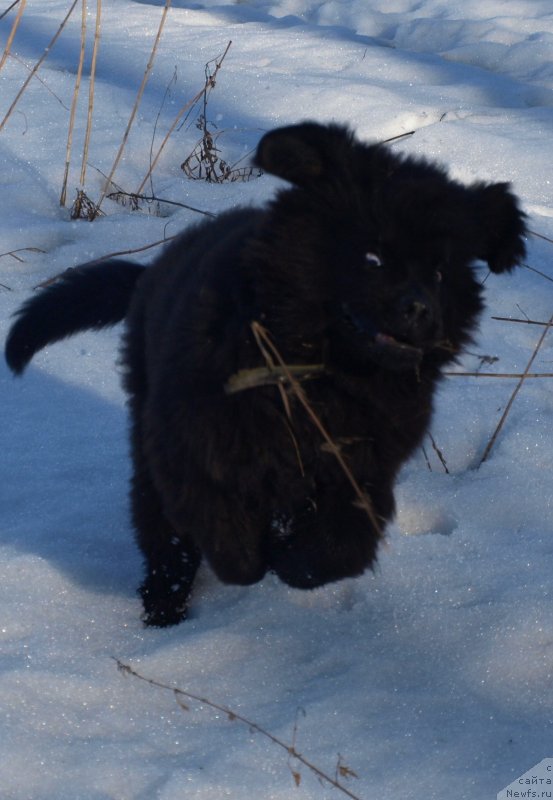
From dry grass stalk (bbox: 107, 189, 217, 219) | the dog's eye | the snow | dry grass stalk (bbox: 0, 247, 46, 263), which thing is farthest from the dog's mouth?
dry grass stalk (bbox: 107, 189, 217, 219)

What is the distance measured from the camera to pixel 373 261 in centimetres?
226

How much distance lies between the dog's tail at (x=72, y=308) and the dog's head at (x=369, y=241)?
1078mm

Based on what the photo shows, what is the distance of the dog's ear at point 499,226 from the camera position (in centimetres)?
261

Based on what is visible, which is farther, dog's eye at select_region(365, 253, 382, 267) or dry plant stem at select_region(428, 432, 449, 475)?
dry plant stem at select_region(428, 432, 449, 475)

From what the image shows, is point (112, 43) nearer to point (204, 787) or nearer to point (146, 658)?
point (146, 658)

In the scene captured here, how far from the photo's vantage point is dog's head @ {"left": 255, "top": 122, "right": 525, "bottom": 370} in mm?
2260

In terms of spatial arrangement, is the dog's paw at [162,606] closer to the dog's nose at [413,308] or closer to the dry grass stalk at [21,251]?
the dog's nose at [413,308]

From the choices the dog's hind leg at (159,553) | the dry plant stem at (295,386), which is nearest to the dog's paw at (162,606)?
the dog's hind leg at (159,553)

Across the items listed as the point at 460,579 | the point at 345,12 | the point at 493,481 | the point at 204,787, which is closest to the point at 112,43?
the point at 345,12

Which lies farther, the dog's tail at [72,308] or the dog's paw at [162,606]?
the dog's tail at [72,308]

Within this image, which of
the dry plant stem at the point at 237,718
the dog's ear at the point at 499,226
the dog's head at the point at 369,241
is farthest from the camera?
the dog's ear at the point at 499,226

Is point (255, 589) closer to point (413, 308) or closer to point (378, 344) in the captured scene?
point (378, 344)

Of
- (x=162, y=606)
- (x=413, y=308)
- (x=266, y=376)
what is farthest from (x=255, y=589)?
(x=413, y=308)

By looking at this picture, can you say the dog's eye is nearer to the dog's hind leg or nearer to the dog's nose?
the dog's nose
